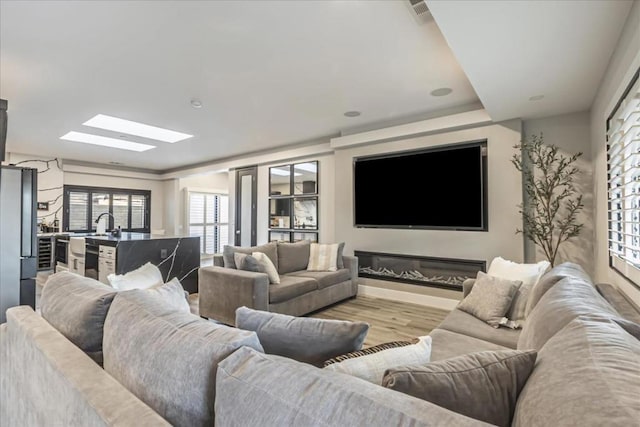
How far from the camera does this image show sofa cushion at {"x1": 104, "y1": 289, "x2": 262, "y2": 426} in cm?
87

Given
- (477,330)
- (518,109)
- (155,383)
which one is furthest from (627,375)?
(518,109)

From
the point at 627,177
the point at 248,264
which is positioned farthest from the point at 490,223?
the point at 248,264

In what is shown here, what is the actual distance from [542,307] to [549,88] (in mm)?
2400

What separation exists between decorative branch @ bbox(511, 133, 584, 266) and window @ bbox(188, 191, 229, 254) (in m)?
7.61

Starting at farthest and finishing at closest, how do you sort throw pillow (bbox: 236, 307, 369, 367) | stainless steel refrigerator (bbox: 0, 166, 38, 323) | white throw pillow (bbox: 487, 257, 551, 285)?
stainless steel refrigerator (bbox: 0, 166, 38, 323)
white throw pillow (bbox: 487, 257, 551, 285)
throw pillow (bbox: 236, 307, 369, 367)

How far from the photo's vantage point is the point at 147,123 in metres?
4.77

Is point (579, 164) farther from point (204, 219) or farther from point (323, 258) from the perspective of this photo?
point (204, 219)

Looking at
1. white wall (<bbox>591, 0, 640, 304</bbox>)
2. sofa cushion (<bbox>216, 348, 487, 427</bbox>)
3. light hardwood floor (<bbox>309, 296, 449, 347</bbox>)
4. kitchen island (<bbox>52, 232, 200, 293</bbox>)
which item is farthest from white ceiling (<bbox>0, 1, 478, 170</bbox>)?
light hardwood floor (<bbox>309, 296, 449, 347</bbox>)

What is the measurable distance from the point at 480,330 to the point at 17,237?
13.0 ft

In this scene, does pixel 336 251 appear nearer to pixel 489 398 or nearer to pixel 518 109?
pixel 518 109

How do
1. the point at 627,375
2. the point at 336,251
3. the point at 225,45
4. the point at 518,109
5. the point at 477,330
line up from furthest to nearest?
the point at 336,251
the point at 518,109
the point at 225,45
the point at 477,330
the point at 627,375

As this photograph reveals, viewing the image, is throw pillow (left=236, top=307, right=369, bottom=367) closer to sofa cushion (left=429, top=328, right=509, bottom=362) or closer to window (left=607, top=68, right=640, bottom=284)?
sofa cushion (left=429, top=328, right=509, bottom=362)

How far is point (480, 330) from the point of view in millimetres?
2084

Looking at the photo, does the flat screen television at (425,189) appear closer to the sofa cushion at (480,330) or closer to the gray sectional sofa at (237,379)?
the sofa cushion at (480,330)
